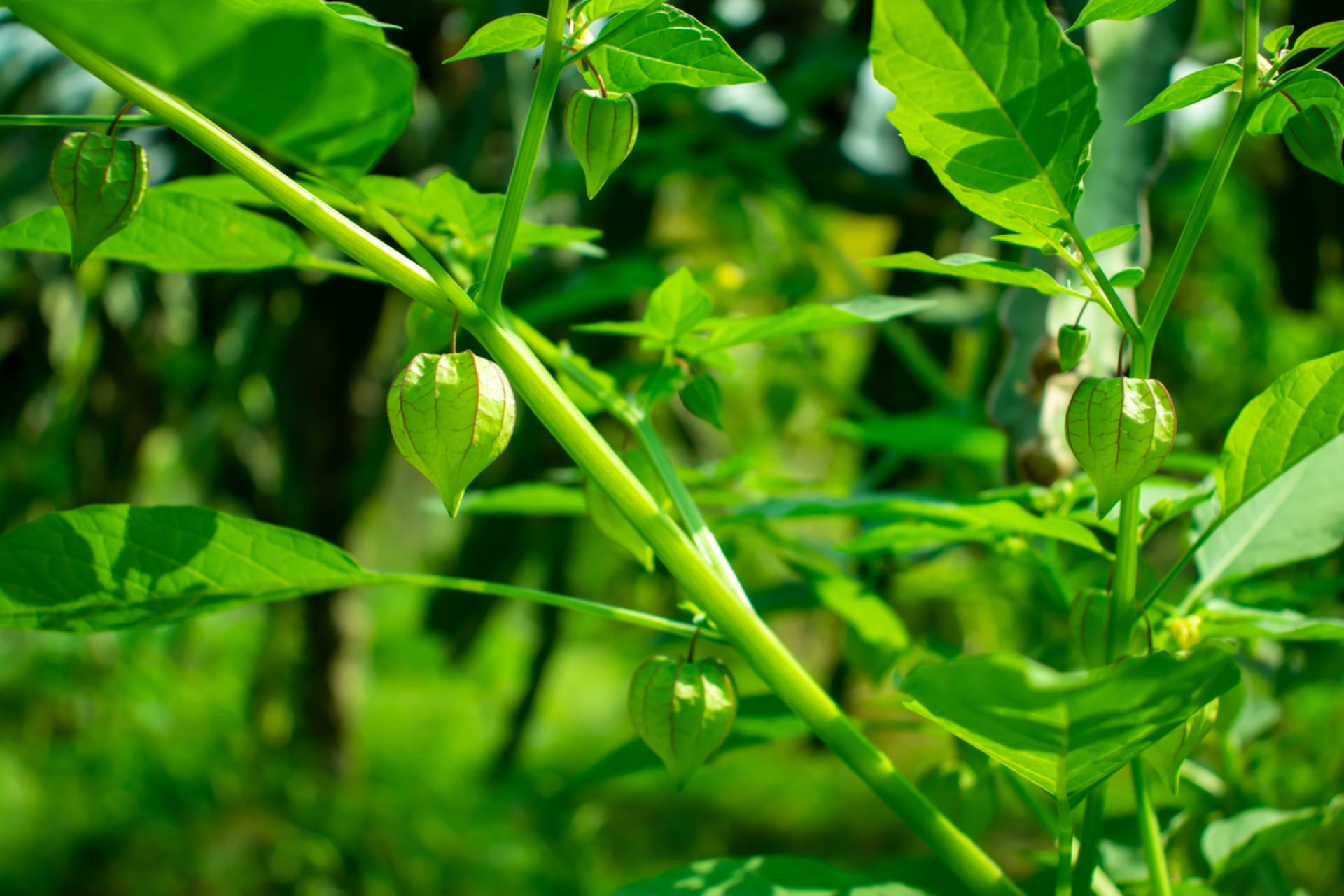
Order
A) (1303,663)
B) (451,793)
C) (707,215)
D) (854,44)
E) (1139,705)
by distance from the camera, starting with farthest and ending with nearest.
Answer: (451,793) → (707,215) → (854,44) → (1303,663) → (1139,705)

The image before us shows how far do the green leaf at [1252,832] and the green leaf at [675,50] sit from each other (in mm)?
321

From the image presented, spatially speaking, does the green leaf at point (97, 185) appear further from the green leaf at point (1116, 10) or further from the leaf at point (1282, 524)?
the leaf at point (1282, 524)

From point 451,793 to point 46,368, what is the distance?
4.58 ft

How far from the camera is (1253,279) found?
133 cm

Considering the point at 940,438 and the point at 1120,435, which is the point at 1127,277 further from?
the point at 940,438

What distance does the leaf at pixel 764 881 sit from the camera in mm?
290

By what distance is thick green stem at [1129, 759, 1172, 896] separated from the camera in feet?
0.92

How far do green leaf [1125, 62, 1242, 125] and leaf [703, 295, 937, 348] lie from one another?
81 millimetres

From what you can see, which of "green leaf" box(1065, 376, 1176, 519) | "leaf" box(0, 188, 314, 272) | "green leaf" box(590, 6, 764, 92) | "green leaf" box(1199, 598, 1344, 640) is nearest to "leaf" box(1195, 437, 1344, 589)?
"green leaf" box(1199, 598, 1344, 640)

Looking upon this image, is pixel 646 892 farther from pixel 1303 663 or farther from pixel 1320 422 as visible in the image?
pixel 1303 663

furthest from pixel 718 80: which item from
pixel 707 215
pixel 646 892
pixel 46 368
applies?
pixel 46 368

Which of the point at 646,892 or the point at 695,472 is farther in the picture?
the point at 695,472

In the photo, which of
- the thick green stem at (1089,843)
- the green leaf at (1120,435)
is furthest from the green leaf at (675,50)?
the thick green stem at (1089,843)

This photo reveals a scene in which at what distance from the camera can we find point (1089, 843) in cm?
28
